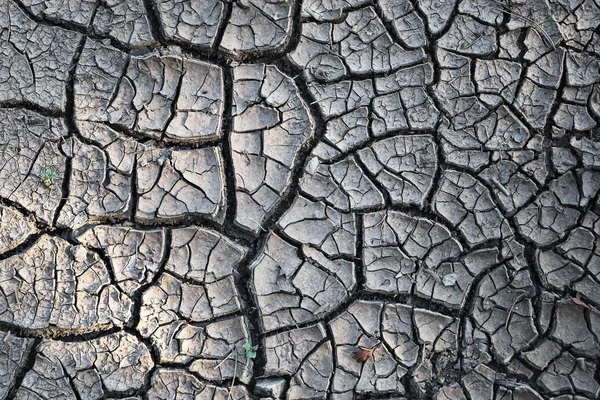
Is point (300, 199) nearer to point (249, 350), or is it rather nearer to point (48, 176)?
point (249, 350)

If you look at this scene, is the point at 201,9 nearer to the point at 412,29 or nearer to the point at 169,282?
the point at 412,29

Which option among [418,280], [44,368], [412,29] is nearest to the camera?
[44,368]

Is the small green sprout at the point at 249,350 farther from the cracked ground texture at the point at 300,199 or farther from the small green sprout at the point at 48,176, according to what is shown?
the small green sprout at the point at 48,176

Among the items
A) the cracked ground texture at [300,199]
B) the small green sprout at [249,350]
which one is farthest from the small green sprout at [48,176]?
the small green sprout at [249,350]

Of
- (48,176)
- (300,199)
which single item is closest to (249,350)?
(300,199)

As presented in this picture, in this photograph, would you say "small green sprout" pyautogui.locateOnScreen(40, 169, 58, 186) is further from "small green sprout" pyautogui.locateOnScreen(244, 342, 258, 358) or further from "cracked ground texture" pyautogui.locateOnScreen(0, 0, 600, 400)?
"small green sprout" pyautogui.locateOnScreen(244, 342, 258, 358)

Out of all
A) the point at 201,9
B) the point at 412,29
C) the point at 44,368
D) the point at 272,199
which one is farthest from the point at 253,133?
the point at 44,368
